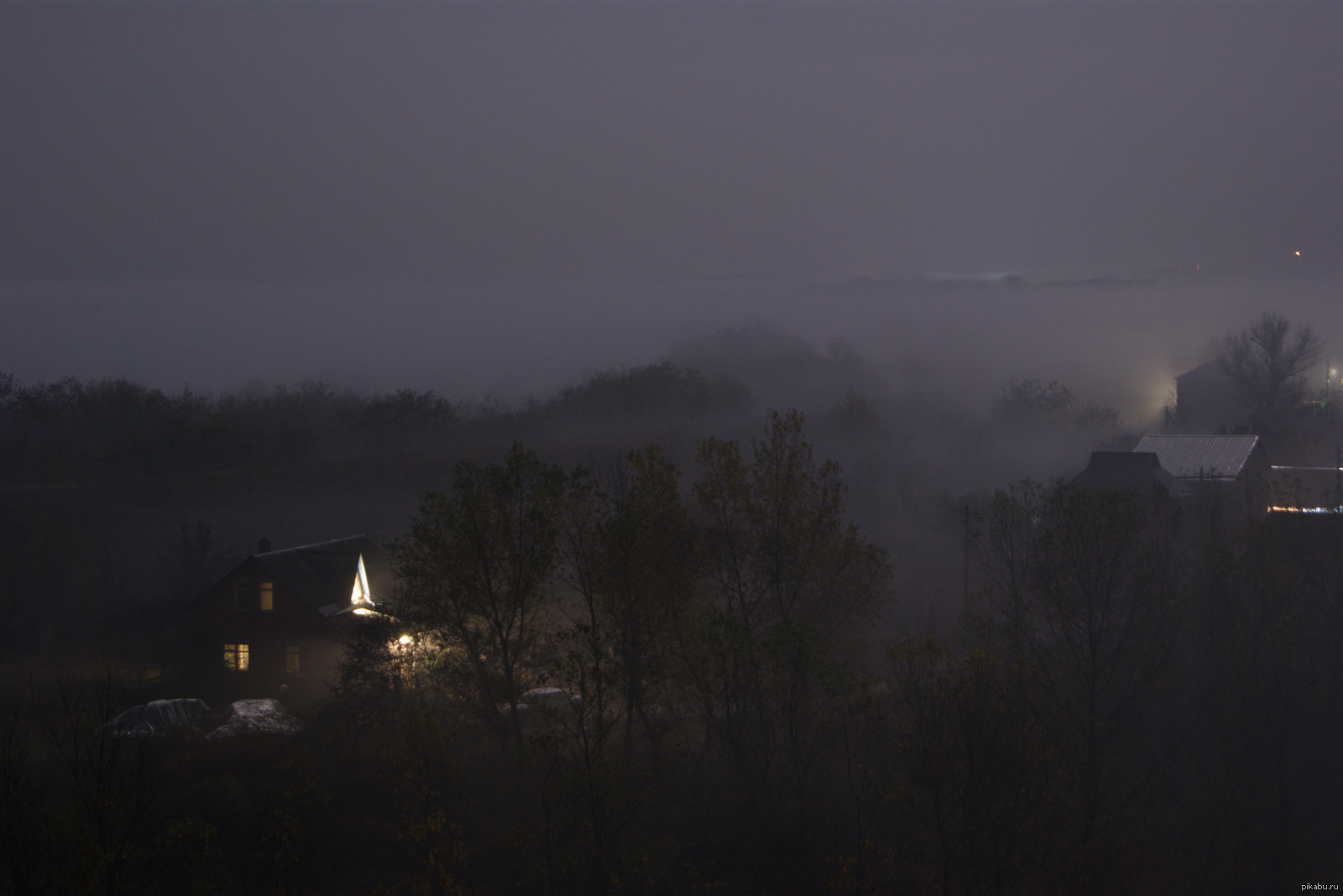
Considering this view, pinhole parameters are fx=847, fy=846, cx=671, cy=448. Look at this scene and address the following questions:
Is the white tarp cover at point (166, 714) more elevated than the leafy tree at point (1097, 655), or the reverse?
the leafy tree at point (1097, 655)

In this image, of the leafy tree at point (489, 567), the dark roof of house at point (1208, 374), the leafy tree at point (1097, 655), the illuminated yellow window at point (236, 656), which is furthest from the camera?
the dark roof of house at point (1208, 374)

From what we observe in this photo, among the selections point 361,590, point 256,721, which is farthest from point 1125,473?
point 256,721

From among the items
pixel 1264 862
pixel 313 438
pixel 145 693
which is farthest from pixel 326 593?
pixel 313 438

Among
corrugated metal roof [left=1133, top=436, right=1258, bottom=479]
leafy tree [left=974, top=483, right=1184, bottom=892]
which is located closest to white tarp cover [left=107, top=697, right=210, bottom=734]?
leafy tree [left=974, top=483, right=1184, bottom=892]

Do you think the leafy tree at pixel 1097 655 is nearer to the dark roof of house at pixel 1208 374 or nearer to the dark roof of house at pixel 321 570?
the dark roof of house at pixel 321 570

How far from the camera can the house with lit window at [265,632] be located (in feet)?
73.7

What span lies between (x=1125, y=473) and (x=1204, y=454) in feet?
19.7

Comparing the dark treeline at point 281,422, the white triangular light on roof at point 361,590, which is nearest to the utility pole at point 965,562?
the white triangular light on roof at point 361,590

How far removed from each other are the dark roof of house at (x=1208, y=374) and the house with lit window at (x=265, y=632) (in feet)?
178

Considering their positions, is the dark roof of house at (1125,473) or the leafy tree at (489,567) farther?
the dark roof of house at (1125,473)

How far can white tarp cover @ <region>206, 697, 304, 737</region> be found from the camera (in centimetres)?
1705

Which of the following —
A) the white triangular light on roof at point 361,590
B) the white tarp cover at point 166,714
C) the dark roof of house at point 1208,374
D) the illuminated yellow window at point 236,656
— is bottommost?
the white tarp cover at point 166,714

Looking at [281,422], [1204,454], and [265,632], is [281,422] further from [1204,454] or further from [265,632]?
[1204,454]

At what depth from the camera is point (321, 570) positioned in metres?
24.2
